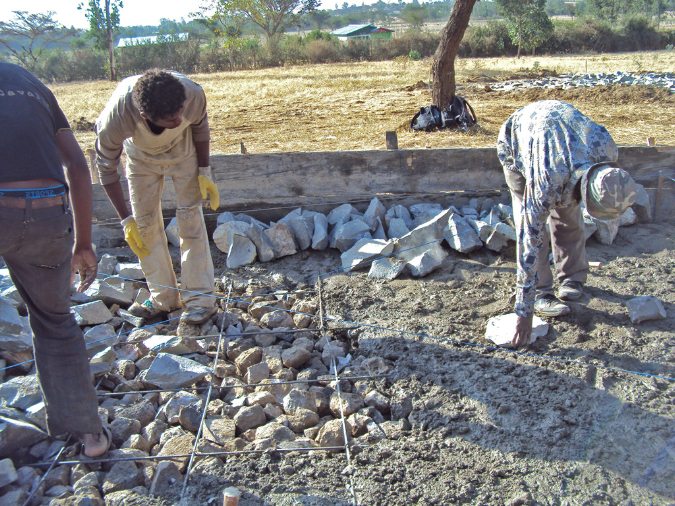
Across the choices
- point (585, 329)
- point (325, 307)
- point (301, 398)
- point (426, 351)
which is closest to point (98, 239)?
point (325, 307)

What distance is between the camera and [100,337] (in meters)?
3.51

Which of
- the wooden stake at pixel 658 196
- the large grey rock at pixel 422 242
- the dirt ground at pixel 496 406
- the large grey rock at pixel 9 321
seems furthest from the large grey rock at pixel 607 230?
the large grey rock at pixel 9 321

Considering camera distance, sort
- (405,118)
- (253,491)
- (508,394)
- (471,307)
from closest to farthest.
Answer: (253,491), (508,394), (471,307), (405,118)

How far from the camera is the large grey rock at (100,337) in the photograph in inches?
133

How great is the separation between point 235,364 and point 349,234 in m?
1.72

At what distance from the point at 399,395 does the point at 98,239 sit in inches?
135

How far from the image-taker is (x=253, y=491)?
7.26 feet

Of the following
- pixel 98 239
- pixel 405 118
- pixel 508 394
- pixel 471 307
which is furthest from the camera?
pixel 405 118

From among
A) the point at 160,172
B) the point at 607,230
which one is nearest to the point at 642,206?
the point at 607,230

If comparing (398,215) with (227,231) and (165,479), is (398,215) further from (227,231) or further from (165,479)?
(165,479)

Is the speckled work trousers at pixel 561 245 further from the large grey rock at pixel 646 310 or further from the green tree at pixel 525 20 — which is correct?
the green tree at pixel 525 20

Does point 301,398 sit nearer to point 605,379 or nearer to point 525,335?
point 525,335

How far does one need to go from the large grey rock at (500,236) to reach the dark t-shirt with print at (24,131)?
3.26 m

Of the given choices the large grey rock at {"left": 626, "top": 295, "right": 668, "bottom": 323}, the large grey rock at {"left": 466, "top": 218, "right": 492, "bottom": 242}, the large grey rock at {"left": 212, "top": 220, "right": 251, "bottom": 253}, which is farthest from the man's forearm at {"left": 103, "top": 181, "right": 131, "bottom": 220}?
the large grey rock at {"left": 626, "top": 295, "right": 668, "bottom": 323}
